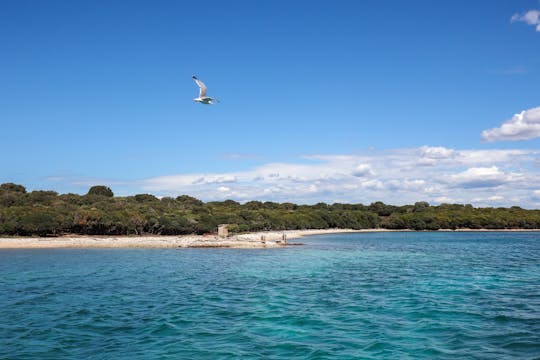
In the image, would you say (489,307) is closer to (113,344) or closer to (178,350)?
(178,350)

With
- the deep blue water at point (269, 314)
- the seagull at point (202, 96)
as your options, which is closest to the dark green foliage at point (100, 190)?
the deep blue water at point (269, 314)

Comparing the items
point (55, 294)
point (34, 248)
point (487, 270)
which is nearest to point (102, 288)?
point (55, 294)

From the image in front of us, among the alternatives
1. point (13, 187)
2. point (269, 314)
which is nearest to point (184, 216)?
Answer: point (13, 187)

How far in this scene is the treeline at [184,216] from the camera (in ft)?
243

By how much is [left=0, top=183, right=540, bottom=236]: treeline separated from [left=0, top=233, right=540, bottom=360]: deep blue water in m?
41.0

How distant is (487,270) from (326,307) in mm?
21665

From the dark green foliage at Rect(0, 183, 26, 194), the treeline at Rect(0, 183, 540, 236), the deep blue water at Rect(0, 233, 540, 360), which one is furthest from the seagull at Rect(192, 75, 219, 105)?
the dark green foliage at Rect(0, 183, 26, 194)

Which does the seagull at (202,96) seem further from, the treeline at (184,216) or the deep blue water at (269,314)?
the treeline at (184,216)

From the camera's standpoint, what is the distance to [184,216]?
8894 cm

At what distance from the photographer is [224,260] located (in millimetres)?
45094

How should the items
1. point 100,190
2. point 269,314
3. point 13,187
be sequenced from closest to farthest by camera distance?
point 269,314, point 13,187, point 100,190

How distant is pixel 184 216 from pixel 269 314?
235ft

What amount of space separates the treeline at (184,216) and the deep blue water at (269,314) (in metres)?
41.0

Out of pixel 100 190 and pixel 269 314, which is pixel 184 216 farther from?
pixel 269 314
